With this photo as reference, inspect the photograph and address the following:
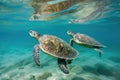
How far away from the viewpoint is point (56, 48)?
7707 mm

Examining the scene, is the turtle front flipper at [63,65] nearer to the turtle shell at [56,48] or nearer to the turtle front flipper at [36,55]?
the turtle shell at [56,48]

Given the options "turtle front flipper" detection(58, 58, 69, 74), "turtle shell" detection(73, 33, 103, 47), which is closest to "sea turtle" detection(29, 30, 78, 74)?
"turtle front flipper" detection(58, 58, 69, 74)

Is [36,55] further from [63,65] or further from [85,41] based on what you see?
[85,41]

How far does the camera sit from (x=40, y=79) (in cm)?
1288

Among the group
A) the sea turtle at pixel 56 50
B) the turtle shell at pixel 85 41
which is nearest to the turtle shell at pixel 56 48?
the sea turtle at pixel 56 50

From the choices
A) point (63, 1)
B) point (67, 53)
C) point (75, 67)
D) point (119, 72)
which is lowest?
point (119, 72)

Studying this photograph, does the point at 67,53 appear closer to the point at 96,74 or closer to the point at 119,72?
the point at 96,74

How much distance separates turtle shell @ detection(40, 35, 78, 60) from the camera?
754 cm

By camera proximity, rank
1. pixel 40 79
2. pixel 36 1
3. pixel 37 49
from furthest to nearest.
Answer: pixel 36 1 → pixel 40 79 → pixel 37 49

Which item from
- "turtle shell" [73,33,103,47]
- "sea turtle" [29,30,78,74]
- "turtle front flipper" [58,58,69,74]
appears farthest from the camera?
"turtle shell" [73,33,103,47]

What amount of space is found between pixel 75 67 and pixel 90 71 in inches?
48.8

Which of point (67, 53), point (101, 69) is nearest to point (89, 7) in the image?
point (101, 69)

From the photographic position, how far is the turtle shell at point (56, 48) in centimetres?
754

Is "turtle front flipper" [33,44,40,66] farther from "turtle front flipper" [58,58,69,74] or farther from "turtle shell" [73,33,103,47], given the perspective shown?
"turtle shell" [73,33,103,47]
